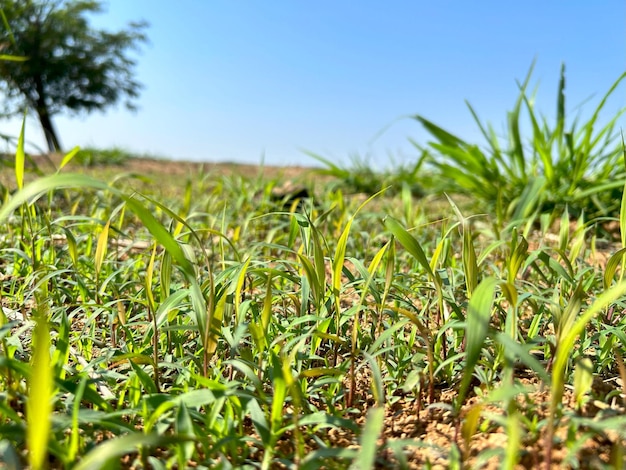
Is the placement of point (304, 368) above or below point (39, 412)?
below

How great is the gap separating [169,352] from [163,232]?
1.50 ft

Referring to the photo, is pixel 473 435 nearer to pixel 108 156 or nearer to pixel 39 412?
pixel 39 412

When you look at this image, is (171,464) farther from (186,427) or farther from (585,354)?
(585,354)

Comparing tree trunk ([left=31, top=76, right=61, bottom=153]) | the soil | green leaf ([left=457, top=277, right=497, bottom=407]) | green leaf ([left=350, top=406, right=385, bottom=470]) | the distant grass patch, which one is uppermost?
tree trunk ([left=31, top=76, right=61, bottom=153])

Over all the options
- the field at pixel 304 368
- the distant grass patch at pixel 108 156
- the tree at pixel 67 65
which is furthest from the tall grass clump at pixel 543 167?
the tree at pixel 67 65

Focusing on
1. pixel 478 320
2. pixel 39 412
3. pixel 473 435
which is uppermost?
pixel 478 320

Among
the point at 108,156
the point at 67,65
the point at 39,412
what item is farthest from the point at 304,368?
the point at 67,65

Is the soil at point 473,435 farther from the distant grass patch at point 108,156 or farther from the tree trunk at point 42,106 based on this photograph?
the tree trunk at point 42,106

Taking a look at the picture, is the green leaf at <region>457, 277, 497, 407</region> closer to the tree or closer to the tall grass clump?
the tall grass clump

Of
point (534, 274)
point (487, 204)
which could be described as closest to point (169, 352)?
point (534, 274)

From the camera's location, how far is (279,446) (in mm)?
939

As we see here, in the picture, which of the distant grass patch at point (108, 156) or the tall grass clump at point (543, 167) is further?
the distant grass patch at point (108, 156)

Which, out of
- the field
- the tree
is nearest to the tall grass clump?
the field

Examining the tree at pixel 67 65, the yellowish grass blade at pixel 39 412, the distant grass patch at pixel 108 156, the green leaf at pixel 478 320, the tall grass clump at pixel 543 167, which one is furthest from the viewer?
the tree at pixel 67 65
